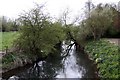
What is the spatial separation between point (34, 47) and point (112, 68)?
11.2 meters

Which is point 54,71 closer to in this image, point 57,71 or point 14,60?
point 57,71

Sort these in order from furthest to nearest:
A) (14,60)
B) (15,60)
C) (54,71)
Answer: (15,60)
(14,60)
(54,71)

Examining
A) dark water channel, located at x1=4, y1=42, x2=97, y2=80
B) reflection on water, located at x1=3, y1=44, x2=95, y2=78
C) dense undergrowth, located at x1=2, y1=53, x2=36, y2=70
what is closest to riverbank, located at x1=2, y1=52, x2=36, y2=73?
dense undergrowth, located at x1=2, y1=53, x2=36, y2=70

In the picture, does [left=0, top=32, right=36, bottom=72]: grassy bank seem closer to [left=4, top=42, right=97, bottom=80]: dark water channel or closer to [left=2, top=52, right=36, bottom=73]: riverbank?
[left=2, top=52, right=36, bottom=73]: riverbank

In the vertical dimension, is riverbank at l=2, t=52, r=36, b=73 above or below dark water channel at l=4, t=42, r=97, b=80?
above

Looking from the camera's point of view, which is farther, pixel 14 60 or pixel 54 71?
pixel 14 60

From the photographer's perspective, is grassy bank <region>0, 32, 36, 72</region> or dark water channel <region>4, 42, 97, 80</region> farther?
grassy bank <region>0, 32, 36, 72</region>

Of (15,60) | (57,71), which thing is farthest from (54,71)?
(15,60)

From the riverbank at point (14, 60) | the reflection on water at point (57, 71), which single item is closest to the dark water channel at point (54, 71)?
the reflection on water at point (57, 71)

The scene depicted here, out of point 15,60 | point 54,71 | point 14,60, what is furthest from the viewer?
point 15,60

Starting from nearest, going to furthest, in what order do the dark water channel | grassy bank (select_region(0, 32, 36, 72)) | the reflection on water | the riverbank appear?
1. the dark water channel
2. the reflection on water
3. the riverbank
4. grassy bank (select_region(0, 32, 36, 72))

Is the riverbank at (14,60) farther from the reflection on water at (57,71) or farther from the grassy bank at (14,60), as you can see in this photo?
the reflection on water at (57,71)

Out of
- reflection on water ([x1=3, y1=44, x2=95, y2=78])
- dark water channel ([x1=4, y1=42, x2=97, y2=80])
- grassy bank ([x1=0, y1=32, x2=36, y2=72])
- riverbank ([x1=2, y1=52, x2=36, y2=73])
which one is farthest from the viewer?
grassy bank ([x1=0, y1=32, x2=36, y2=72])

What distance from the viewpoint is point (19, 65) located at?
22781mm
